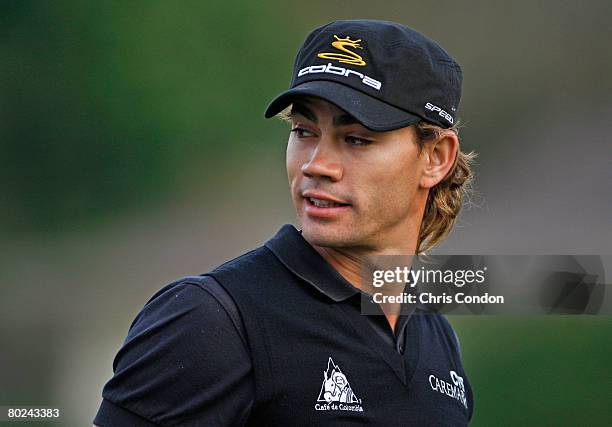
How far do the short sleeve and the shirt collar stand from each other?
0.60 feet

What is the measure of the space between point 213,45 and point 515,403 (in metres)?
2.60

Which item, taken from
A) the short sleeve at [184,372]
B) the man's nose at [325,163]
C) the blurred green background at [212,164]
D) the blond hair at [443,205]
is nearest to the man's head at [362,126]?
the man's nose at [325,163]

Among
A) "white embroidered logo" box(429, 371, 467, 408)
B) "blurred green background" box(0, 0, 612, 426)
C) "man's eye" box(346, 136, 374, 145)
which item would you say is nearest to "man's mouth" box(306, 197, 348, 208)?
"man's eye" box(346, 136, 374, 145)

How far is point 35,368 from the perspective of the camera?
4406mm

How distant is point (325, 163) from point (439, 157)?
0.91 ft

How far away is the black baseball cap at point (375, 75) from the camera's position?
5.25ft

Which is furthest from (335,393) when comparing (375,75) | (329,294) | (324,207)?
(375,75)

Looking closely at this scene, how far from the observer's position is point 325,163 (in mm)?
1601

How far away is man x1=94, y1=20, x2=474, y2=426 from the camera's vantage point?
4.66 feet

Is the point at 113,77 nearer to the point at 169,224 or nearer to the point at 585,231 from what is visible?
the point at 169,224

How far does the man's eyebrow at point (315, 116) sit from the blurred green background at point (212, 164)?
279 cm

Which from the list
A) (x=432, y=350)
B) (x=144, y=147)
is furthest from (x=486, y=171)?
(x=432, y=350)

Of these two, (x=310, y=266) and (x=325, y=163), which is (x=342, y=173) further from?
(x=310, y=266)

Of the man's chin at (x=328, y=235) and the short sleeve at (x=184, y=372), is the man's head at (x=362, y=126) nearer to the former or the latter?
the man's chin at (x=328, y=235)
